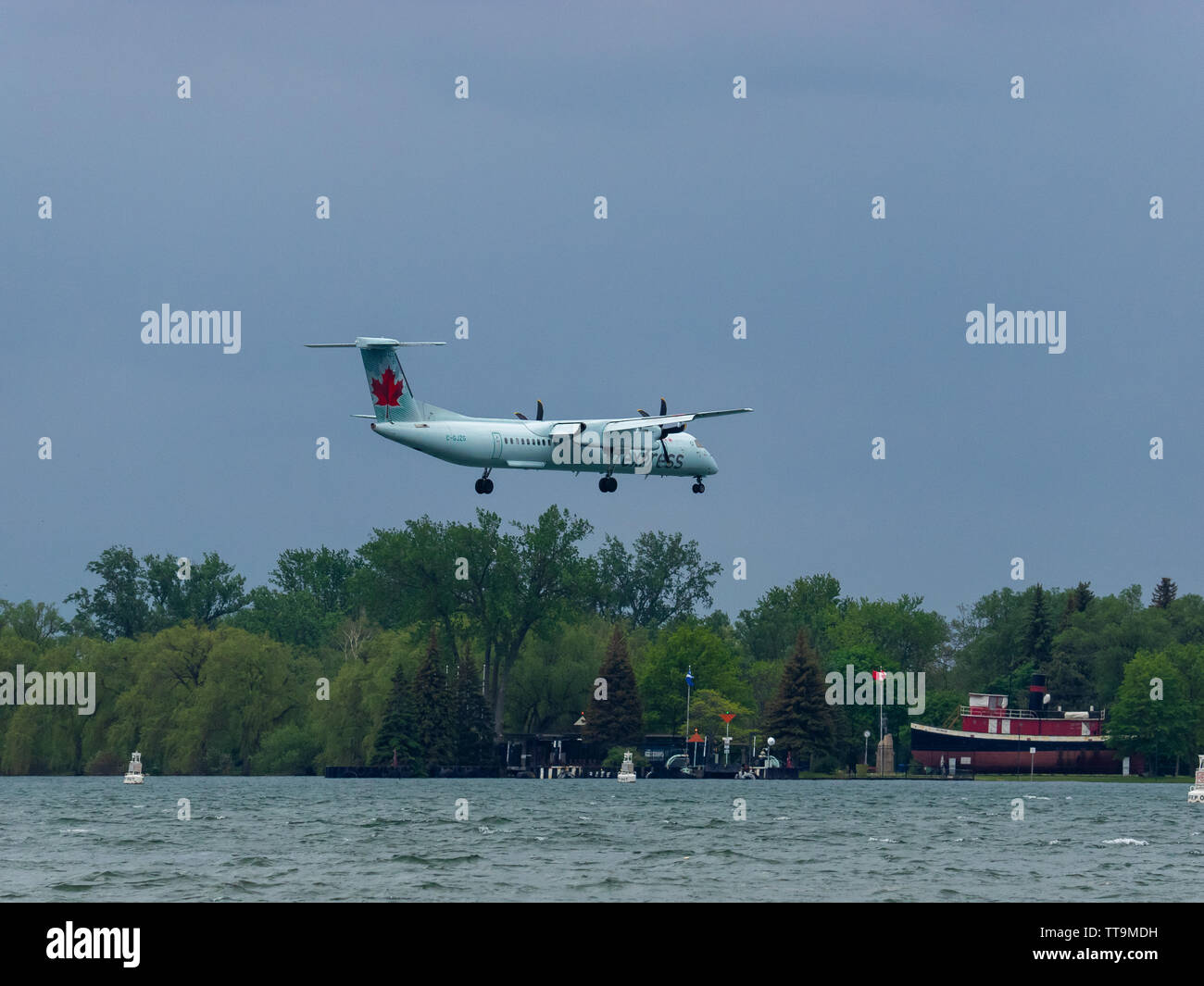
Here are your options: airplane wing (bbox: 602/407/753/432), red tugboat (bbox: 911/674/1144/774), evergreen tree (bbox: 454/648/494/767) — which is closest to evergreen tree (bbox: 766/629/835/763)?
red tugboat (bbox: 911/674/1144/774)

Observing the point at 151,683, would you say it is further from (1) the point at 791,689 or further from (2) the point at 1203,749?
(2) the point at 1203,749

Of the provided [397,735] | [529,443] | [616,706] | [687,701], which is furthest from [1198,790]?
[687,701]

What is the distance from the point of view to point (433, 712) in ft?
429

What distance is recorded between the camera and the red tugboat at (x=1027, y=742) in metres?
161

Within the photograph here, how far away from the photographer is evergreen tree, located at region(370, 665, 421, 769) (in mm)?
127938

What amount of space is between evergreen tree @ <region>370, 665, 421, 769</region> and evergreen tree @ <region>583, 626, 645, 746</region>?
18051 mm

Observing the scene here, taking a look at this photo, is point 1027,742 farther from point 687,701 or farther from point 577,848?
point 577,848

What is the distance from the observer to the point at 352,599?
586 ft

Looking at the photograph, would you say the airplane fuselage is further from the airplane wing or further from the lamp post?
the lamp post

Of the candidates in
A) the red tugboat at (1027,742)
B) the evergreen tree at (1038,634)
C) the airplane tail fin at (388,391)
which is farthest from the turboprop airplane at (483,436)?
the evergreen tree at (1038,634)

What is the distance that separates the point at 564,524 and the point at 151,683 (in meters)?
36.7

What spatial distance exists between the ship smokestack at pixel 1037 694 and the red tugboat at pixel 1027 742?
89 millimetres

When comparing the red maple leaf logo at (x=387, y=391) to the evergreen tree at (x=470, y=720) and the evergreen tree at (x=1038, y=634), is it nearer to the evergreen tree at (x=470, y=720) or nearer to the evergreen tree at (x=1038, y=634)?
the evergreen tree at (x=470, y=720)

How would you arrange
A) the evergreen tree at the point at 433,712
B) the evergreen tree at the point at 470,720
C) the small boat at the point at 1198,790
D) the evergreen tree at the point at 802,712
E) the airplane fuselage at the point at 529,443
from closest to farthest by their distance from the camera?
the airplane fuselage at the point at 529,443 < the small boat at the point at 1198,790 < the evergreen tree at the point at 433,712 < the evergreen tree at the point at 470,720 < the evergreen tree at the point at 802,712
